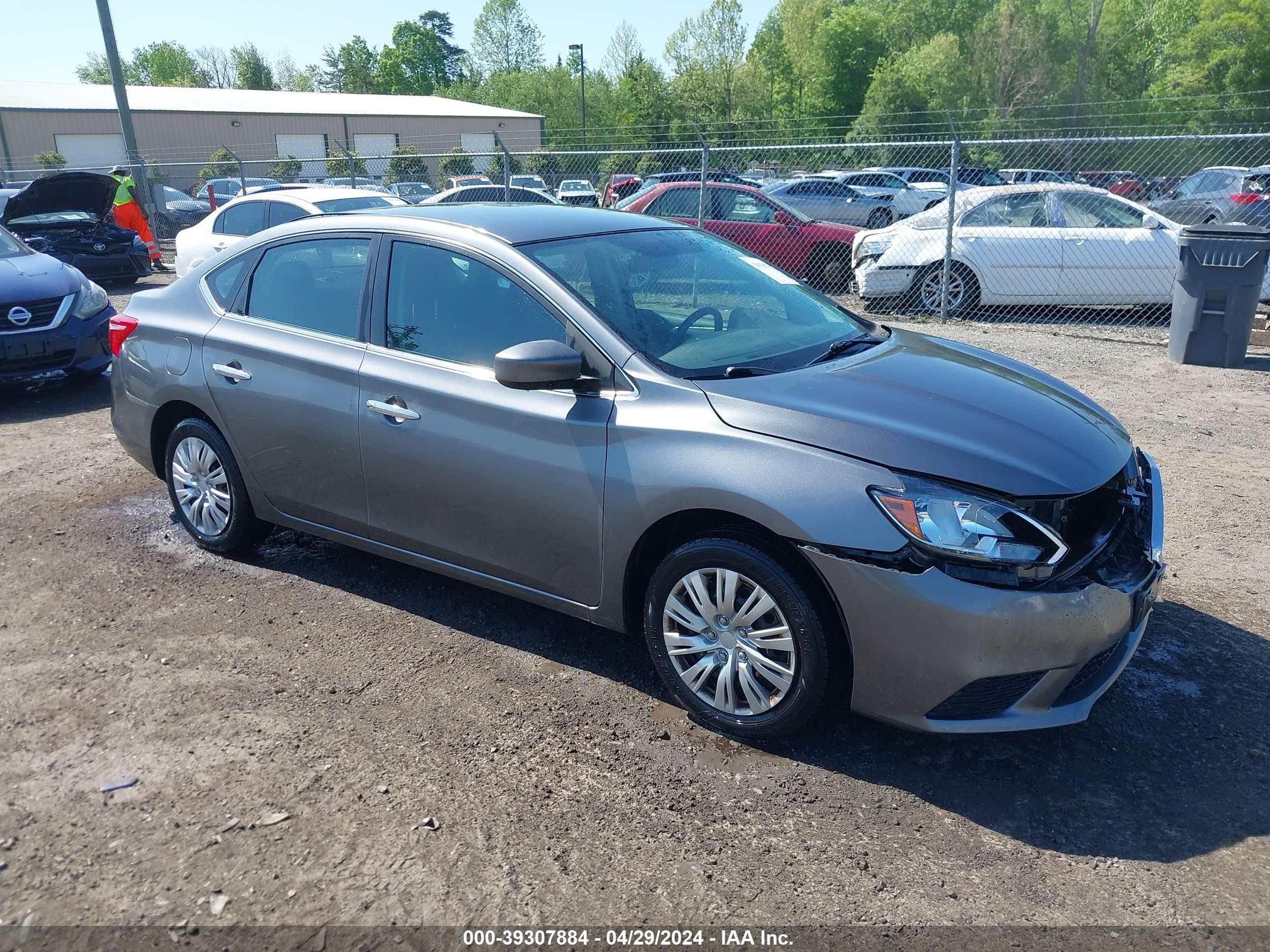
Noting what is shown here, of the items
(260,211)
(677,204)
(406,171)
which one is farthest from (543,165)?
(260,211)

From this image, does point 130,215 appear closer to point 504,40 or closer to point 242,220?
point 242,220

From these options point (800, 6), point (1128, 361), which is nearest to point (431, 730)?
point (1128, 361)

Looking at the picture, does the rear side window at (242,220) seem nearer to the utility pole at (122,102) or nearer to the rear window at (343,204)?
the rear window at (343,204)

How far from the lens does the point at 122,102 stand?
736 inches

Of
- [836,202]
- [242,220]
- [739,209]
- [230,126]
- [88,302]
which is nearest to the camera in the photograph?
[88,302]

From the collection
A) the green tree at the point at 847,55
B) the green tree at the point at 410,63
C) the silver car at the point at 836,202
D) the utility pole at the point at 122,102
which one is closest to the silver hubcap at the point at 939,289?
the silver car at the point at 836,202

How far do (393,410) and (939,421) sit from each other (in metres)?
2.08

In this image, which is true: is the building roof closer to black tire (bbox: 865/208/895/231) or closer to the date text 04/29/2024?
black tire (bbox: 865/208/895/231)

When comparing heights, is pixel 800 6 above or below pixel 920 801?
above

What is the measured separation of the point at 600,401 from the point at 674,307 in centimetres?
65

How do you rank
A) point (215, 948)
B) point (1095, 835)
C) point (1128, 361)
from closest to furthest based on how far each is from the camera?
point (215, 948), point (1095, 835), point (1128, 361)

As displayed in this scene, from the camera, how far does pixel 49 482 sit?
6.35 meters

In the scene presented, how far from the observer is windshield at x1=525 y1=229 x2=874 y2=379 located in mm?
3693

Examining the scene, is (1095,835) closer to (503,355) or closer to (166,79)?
(503,355)
